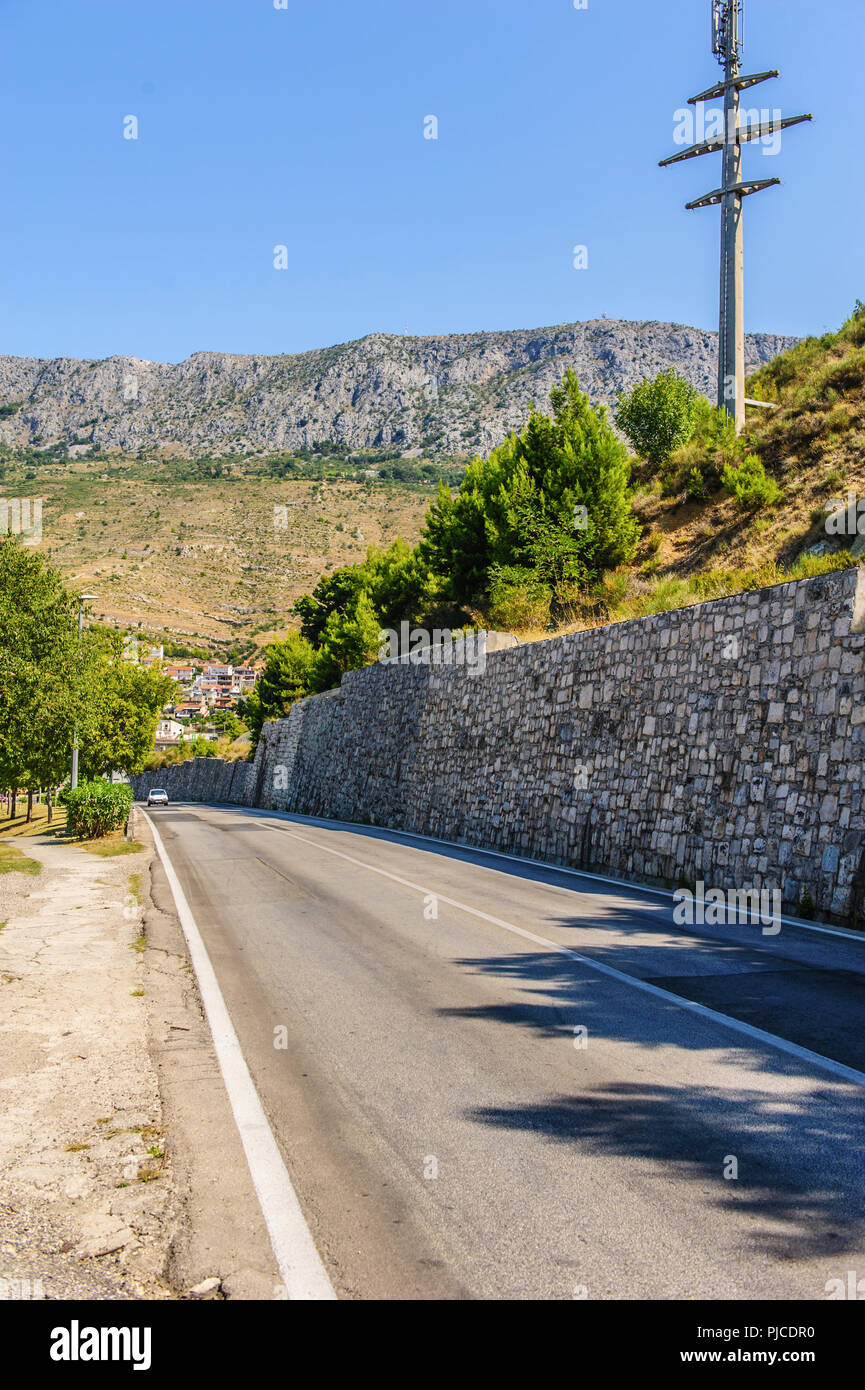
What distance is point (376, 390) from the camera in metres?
148

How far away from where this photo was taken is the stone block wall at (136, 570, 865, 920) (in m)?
11.6

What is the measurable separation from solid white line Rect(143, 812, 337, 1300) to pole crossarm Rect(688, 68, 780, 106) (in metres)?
32.4

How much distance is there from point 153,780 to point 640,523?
71.7 meters

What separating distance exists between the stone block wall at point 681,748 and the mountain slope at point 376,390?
348ft

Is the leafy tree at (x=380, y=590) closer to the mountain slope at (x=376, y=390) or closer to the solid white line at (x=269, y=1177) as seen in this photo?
the solid white line at (x=269, y=1177)

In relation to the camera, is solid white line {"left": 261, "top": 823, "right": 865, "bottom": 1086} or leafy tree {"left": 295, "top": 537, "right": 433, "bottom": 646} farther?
leafy tree {"left": 295, "top": 537, "right": 433, "bottom": 646}

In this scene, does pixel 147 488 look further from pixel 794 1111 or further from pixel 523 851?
pixel 794 1111

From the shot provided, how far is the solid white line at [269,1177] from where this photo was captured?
3326 millimetres

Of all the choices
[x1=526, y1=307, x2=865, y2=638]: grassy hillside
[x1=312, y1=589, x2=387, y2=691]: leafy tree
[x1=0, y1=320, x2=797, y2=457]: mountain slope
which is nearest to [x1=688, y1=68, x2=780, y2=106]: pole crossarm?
[x1=526, y1=307, x2=865, y2=638]: grassy hillside

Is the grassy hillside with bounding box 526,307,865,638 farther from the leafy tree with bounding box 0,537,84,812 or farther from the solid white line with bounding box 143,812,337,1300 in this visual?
the solid white line with bounding box 143,812,337,1300

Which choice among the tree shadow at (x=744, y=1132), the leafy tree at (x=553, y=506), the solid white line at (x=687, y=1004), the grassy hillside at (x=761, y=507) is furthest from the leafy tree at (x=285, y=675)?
the tree shadow at (x=744, y=1132)

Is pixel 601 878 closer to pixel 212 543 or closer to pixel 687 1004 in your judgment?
pixel 687 1004

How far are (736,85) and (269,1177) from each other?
3459 cm
